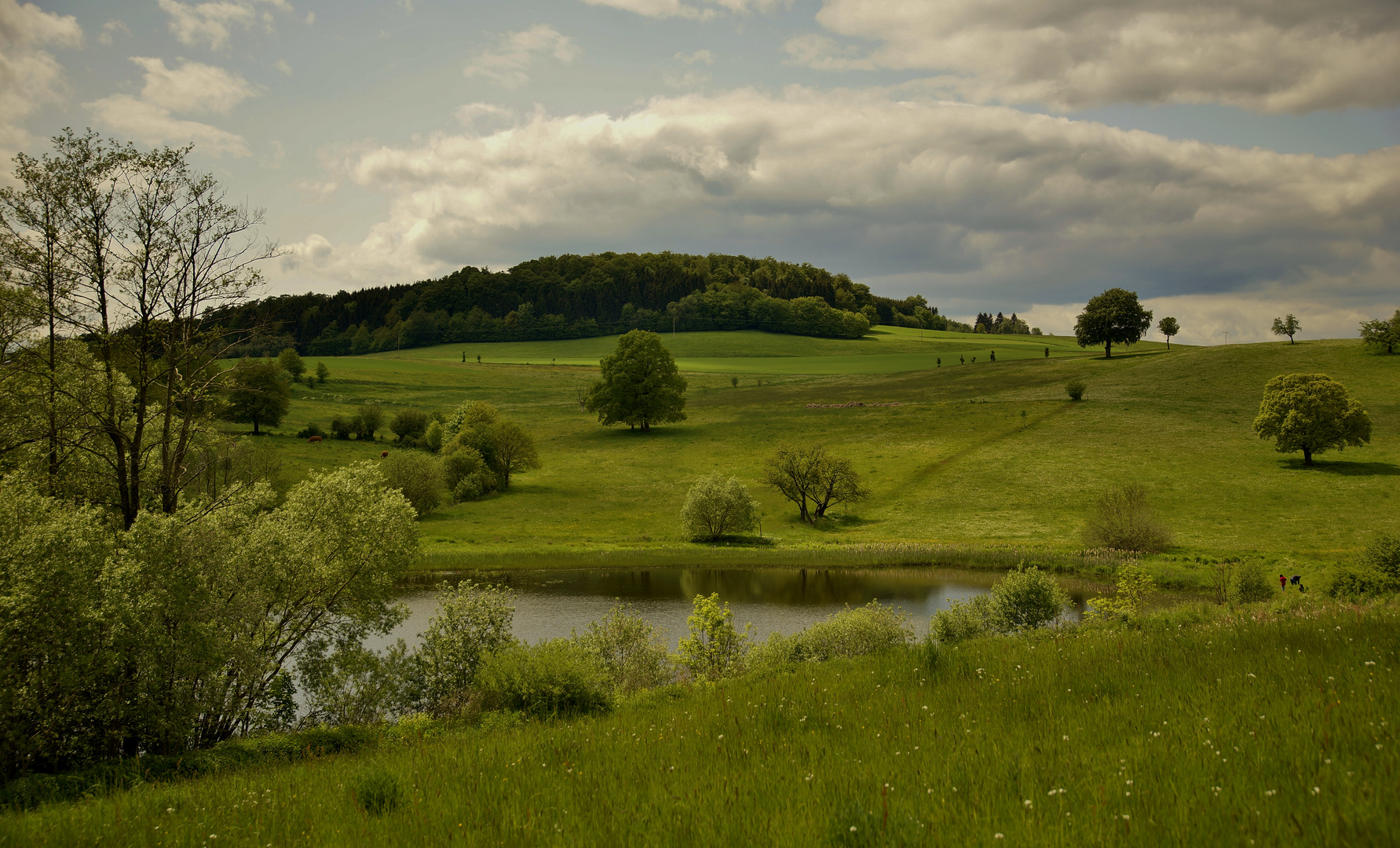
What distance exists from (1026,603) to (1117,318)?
103 meters

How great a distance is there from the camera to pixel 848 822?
4.50 metres

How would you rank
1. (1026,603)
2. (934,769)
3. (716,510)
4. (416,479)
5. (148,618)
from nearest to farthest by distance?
(934,769), (148,618), (1026,603), (716,510), (416,479)

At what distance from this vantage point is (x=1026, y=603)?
27.2 m

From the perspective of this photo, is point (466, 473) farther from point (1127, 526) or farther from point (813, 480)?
point (1127, 526)

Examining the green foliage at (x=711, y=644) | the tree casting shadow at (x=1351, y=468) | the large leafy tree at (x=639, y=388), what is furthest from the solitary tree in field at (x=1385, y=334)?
the green foliage at (x=711, y=644)

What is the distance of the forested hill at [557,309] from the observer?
17938cm

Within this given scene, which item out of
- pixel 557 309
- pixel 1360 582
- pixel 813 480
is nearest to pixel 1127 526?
pixel 1360 582

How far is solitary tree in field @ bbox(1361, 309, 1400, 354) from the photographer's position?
89.8 meters

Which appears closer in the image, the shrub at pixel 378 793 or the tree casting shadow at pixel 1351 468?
the shrub at pixel 378 793

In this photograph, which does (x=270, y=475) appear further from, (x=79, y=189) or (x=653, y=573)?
(x=79, y=189)

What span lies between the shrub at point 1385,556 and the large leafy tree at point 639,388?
232ft

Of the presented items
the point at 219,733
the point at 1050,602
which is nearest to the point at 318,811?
the point at 219,733

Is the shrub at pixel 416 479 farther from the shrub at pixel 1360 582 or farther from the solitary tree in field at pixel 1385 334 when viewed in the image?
the solitary tree in field at pixel 1385 334

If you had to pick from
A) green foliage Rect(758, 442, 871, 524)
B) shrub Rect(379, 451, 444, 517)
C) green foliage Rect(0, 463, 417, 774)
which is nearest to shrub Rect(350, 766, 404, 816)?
green foliage Rect(0, 463, 417, 774)
